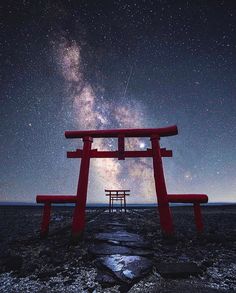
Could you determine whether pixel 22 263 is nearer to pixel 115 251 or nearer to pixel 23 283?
pixel 23 283

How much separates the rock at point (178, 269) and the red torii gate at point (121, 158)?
1405mm

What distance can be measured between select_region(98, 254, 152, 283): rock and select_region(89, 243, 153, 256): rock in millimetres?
187

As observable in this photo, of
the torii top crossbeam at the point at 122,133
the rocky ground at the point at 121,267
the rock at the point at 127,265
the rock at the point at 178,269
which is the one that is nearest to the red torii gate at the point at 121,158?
the torii top crossbeam at the point at 122,133

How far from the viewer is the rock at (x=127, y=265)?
229 cm

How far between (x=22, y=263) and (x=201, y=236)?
3.68 m

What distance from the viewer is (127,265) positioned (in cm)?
261

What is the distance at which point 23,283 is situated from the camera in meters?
2.22

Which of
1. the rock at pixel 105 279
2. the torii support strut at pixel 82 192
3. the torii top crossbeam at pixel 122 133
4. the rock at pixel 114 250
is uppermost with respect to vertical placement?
the torii top crossbeam at pixel 122 133

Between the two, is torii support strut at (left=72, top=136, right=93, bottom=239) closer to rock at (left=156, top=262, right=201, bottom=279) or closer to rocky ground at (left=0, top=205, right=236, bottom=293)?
rocky ground at (left=0, top=205, right=236, bottom=293)

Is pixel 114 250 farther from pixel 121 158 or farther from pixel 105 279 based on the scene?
pixel 121 158

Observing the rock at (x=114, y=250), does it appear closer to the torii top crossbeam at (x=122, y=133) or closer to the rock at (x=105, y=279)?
the rock at (x=105, y=279)

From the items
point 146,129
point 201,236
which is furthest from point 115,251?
point 146,129

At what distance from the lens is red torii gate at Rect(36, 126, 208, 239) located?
405cm

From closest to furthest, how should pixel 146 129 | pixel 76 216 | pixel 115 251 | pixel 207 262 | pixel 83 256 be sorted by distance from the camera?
pixel 207 262 < pixel 83 256 < pixel 115 251 < pixel 76 216 < pixel 146 129
